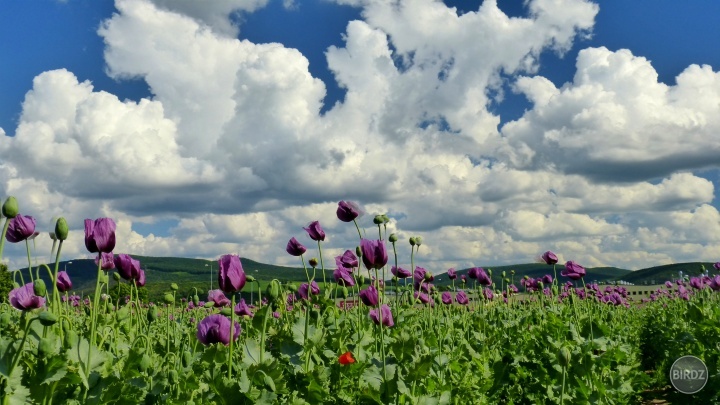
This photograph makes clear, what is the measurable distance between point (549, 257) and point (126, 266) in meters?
5.17

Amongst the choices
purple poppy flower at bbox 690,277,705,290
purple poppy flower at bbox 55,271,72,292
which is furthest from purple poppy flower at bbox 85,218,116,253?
purple poppy flower at bbox 690,277,705,290

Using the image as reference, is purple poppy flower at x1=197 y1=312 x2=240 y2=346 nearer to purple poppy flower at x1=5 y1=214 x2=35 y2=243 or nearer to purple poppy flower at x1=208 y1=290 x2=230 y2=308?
purple poppy flower at x1=5 y1=214 x2=35 y2=243

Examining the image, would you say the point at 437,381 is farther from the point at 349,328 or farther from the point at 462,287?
the point at 462,287

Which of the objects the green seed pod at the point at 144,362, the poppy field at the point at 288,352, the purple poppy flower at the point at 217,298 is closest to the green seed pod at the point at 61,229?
the poppy field at the point at 288,352

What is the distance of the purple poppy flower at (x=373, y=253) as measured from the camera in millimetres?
3656

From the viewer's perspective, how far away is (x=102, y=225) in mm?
2914

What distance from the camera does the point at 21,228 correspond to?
3.45 meters

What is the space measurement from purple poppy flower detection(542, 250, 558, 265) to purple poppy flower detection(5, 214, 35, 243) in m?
5.72

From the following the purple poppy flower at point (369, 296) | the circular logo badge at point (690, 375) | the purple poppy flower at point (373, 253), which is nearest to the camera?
the purple poppy flower at point (373, 253)

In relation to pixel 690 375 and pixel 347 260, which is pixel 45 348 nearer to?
pixel 347 260

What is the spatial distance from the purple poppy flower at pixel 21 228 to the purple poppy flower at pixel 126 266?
0.70 m

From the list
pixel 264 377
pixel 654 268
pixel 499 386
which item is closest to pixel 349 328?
pixel 499 386

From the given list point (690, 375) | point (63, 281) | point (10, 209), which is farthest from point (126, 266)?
point (690, 375)

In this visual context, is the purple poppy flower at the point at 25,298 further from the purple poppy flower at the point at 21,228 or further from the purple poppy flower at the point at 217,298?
the purple poppy flower at the point at 217,298
